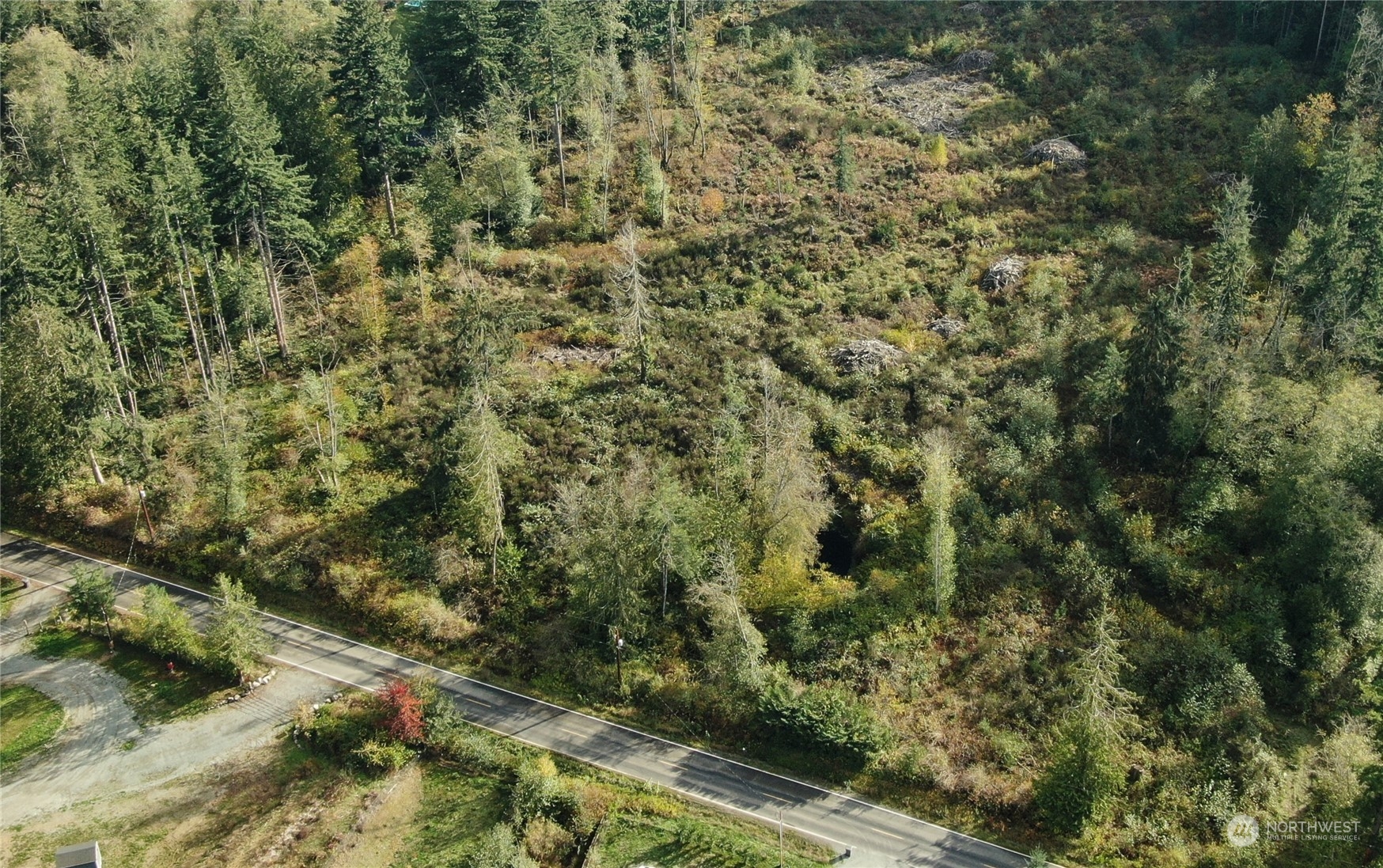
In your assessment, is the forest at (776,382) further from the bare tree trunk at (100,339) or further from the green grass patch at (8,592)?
the green grass patch at (8,592)

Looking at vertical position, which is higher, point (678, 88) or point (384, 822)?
point (678, 88)

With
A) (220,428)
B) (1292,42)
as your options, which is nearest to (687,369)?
(220,428)

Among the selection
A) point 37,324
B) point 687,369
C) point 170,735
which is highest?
point 37,324

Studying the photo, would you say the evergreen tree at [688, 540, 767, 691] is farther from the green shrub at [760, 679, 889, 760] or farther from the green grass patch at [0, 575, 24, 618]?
the green grass patch at [0, 575, 24, 618]

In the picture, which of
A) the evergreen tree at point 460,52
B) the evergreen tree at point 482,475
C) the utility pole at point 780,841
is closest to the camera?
the utility pole at point 780,841

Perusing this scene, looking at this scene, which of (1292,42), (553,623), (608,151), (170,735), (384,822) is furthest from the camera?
(1292,42)

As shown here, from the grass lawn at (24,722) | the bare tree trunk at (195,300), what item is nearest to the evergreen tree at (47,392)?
the bare tree trunk at (195,300)

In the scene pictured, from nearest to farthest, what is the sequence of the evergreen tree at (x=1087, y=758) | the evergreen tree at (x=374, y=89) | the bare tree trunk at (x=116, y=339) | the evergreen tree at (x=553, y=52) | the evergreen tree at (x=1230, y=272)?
the evergreen tree at (x=1087, y=758)
the evergreen tree at (x=1230, y=272)
the bare tree trunk at (x=116, y=339)
the evergreen tree at (x=374, y=89)
the evergreen tree at (x=553, y=52)

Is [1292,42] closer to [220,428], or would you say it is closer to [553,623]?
[553,623]
